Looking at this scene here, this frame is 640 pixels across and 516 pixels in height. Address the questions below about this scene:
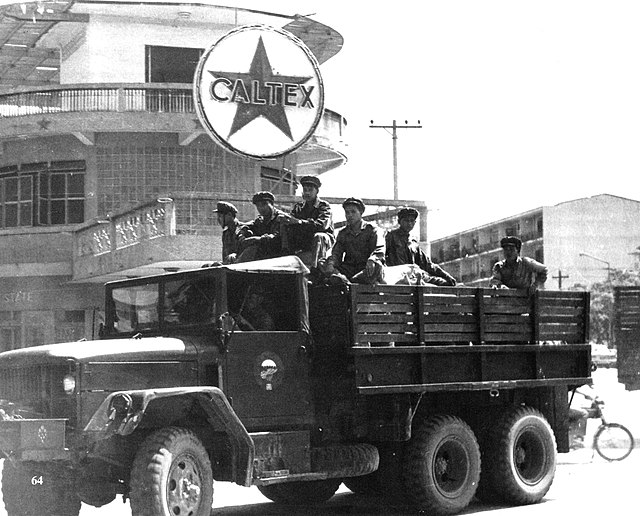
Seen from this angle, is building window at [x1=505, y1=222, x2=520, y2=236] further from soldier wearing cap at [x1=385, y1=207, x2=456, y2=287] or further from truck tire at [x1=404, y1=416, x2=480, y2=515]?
truck tire at [x1=404, y1=416, x2=480, y2=515]

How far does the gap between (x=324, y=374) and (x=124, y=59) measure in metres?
19.8

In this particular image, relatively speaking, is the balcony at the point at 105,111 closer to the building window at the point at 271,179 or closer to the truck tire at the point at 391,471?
the building window at the point at 271,179

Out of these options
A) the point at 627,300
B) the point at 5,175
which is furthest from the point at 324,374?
the point at 5,175

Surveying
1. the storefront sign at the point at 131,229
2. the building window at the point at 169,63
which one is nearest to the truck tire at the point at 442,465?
the storefront sign at the point at 131,229

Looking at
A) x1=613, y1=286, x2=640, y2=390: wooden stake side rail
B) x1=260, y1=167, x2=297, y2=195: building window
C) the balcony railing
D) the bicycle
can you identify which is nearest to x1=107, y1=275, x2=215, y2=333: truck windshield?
the bicycle

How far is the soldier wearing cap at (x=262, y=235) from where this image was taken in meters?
11.9

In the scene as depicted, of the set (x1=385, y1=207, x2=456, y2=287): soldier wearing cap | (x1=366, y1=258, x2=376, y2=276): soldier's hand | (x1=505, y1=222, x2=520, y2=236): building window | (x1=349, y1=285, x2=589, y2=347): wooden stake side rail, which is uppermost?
(x1=505, y1=222, x2=520, y2=236): building window

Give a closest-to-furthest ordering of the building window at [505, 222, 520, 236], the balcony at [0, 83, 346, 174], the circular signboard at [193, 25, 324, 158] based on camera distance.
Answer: the circular signboard at [193, 25, 324, 158]
the balcony at [0, 83, 346, 174]
the building window at [505, 222, 520, 236]

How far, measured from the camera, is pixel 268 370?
33.9ft

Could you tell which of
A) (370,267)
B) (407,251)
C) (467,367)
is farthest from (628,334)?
(370,267)

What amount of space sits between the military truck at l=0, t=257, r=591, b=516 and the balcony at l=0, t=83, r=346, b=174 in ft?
50.5

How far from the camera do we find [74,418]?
913cm

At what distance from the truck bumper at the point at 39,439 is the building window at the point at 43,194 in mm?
19678

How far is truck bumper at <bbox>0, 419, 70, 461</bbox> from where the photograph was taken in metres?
8.93
